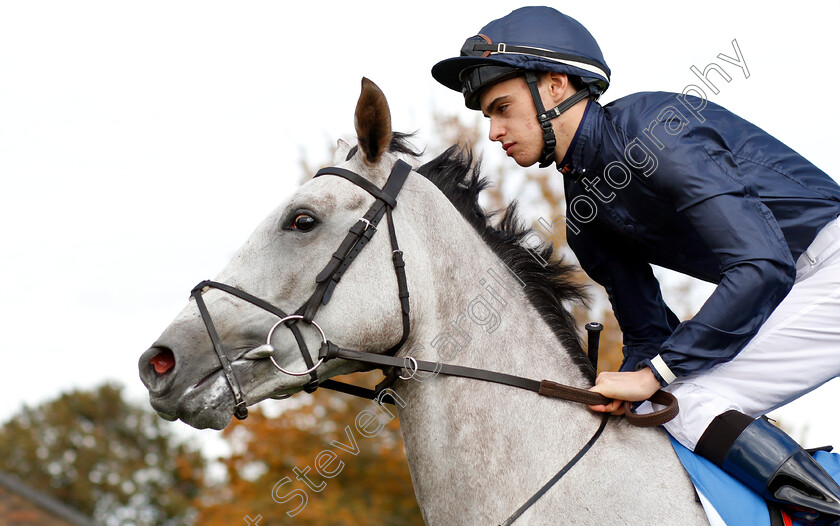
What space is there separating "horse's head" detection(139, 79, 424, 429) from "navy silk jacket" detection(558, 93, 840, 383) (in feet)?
3.23

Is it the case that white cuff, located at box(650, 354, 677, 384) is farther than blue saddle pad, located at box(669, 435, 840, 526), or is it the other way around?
white cuff, located at box(650, 354, 677, 384)

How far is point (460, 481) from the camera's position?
2.83 meters

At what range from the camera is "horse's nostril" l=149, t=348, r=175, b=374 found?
2.76 metres

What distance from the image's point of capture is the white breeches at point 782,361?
2.93 meters

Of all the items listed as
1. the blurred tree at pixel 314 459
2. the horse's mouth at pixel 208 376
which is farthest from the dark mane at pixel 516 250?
the blurred tree at pixel 314 459

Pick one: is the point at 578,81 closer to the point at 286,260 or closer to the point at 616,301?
the point at 616,301

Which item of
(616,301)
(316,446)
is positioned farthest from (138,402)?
(616,301)

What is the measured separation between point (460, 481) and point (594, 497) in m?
0.51

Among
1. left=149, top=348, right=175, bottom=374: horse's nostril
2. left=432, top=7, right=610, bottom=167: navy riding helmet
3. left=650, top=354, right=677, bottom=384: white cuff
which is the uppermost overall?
left=432, top=7, right=610, bottom=167: navy riding helmet

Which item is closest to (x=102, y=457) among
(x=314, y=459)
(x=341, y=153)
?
(x=314, y=459)

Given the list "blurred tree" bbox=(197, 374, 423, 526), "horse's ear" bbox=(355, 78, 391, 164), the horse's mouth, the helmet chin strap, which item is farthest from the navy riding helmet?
"blurred tree" bbox=(197, 374, 423, 526)

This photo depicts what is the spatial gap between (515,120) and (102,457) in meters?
45.3

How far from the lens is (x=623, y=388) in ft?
9.60

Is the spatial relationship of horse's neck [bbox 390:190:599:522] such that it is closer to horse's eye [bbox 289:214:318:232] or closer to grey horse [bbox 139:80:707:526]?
grey horse [bbox 139:80:707:526]
